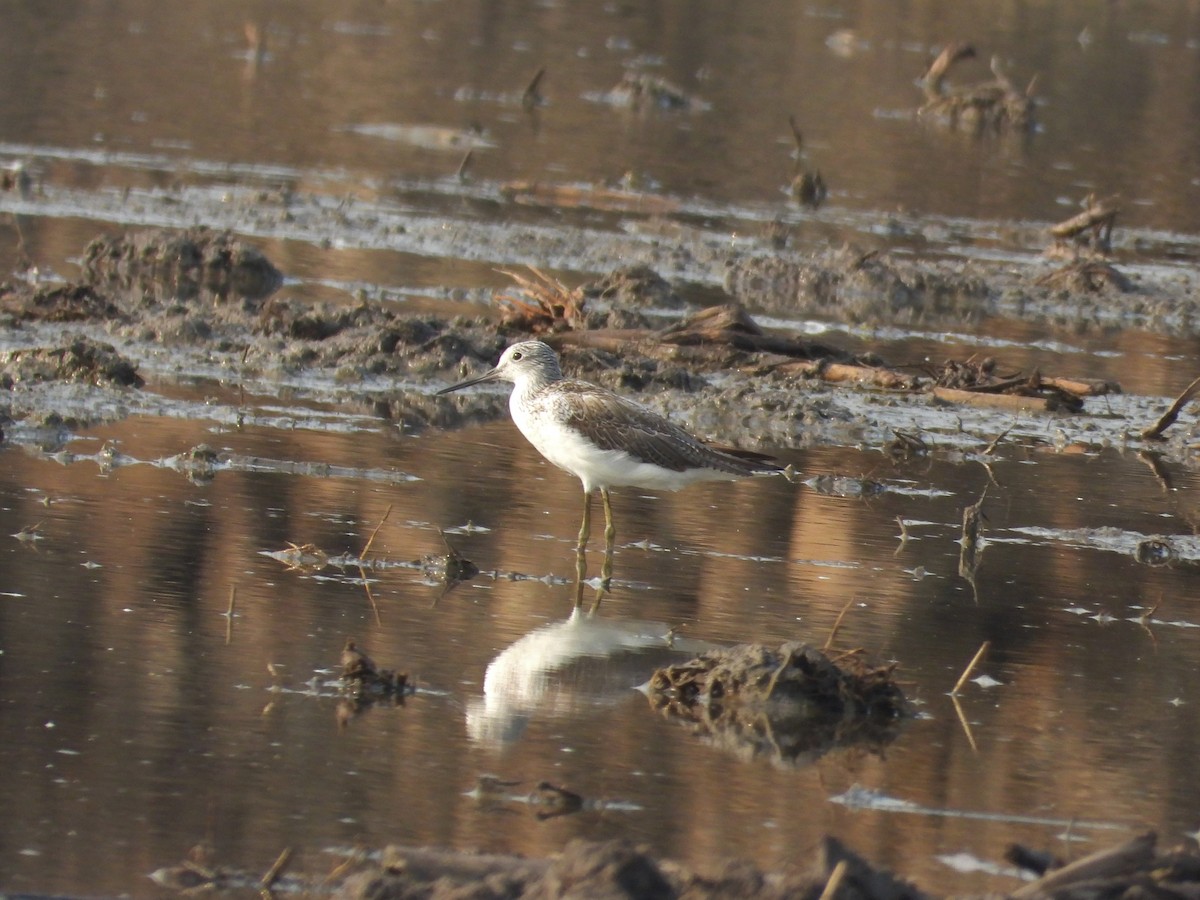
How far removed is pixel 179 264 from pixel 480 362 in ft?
10.6

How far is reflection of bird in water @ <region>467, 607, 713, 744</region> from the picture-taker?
7121 millimetres

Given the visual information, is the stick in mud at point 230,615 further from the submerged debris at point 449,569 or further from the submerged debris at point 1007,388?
the submerged debris at point 1007,388

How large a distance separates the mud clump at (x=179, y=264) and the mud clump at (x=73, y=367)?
3088 mm

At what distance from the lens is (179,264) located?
15398 millimetres

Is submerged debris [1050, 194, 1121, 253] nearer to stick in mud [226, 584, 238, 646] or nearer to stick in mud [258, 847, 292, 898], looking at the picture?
stick in mud [226, 584, 238, 646]

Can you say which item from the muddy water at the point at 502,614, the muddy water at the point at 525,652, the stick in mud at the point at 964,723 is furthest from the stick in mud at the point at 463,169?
the stick in mud at the point at 964,723

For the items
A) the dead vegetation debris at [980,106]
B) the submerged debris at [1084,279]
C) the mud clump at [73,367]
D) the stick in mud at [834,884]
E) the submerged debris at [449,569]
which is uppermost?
the dead vegetation debris at [980,106]

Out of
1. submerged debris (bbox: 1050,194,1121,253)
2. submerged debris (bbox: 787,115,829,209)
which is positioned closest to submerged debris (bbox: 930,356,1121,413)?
submerged debris (bbox: 1050,194,1121,253)

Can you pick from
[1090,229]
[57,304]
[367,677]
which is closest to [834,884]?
[367,677]

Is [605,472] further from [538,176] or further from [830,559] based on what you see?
[538,176]

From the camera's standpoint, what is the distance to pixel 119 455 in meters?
10.4

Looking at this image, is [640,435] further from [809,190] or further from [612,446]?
[809,190]

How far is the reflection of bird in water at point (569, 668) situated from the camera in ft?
23.4

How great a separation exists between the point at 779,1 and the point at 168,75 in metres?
19.6
